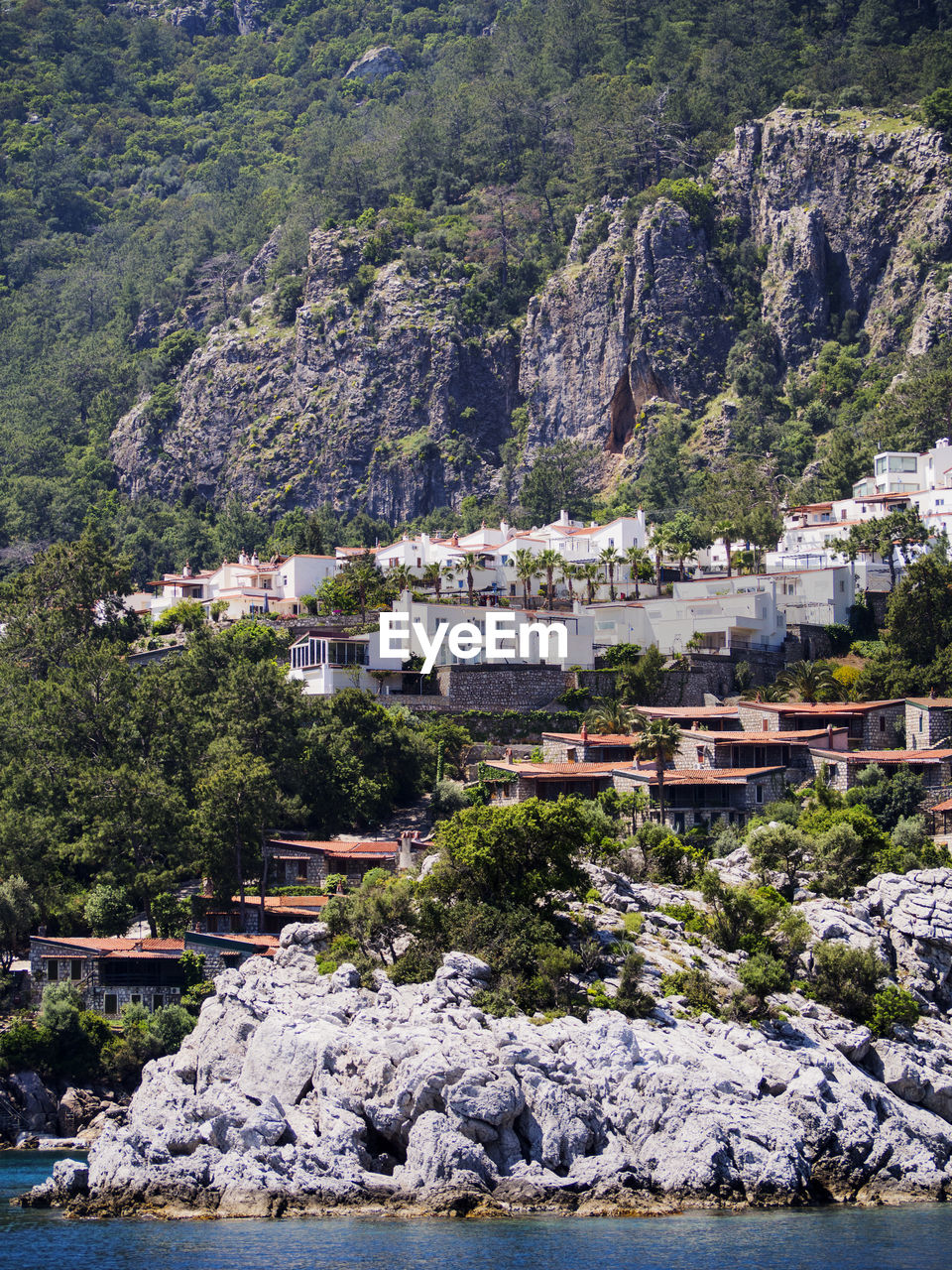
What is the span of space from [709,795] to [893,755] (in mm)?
7904

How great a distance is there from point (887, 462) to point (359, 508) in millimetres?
53212

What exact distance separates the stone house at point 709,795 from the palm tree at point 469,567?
97.9 ft

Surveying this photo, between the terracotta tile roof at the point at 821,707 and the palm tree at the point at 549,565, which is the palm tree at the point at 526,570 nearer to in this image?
the palm tree at the point at 549,565

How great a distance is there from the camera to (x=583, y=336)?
515ft

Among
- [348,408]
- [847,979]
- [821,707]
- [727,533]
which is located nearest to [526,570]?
[727,533]

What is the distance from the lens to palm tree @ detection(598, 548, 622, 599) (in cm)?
10688

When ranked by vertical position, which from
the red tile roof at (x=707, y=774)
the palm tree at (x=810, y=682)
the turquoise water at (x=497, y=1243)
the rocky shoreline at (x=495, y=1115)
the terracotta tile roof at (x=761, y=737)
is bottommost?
the turquoise water at (x=497, y=1243)

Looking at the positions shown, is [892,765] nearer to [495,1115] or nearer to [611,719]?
[611,719]

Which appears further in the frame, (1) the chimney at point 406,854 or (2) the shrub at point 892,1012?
(1) the chimney at point 406,854

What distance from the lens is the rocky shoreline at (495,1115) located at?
49.4 meters

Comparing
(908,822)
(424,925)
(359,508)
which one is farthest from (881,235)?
(424,925)

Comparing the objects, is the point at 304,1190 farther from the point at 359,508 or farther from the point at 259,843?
the point at 359,508

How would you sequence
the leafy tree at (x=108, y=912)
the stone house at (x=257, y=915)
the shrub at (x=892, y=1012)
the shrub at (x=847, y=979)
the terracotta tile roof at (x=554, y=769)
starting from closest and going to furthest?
the shrub at (x=892, y=1012) → the shrub at (x=847, y=979) → the stone house at (x=257, y=915) → the leafy tree at (x=108, y=912) → the terracotta tile roof at (x=554, y=769)

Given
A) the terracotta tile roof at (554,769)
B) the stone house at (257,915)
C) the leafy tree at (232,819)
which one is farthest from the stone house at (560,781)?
the leafy tree at (232,819)
